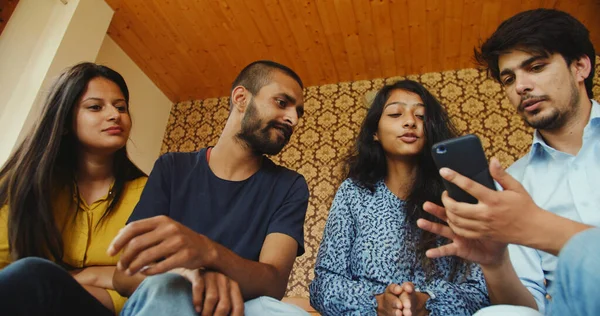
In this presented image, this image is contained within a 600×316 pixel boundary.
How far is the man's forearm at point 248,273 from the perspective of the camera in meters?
0.70

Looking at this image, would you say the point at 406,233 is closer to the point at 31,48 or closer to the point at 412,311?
the point at 412,311

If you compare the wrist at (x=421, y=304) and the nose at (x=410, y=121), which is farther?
the nose at (x=410, y=121)

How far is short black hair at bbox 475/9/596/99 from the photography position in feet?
4.17

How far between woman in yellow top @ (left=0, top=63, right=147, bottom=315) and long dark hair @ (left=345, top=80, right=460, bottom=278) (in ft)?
2.68

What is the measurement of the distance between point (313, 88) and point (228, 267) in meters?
2.93

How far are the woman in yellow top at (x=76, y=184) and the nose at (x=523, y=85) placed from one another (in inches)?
48.8

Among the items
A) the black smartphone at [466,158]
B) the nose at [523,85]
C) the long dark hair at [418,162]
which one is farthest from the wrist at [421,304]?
the nose at [523,85]

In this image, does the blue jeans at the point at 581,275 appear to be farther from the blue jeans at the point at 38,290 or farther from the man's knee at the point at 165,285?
the blue jeans at the point at 38,290

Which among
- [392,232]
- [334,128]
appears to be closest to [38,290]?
[392,232]

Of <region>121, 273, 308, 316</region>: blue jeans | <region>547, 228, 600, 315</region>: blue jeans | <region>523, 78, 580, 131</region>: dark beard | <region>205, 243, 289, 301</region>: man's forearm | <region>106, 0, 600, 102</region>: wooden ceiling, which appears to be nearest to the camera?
<region>547, 228, 600, 315</region>: blue jeans

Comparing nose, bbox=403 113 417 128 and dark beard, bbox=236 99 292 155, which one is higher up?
nose, bbox=403 113 417 128

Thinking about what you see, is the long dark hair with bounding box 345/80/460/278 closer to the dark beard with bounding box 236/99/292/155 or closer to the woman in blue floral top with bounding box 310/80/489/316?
the woman in blue floral top with bounding box 310/80/489/316

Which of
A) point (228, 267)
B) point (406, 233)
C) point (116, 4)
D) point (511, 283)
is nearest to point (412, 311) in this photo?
point (511, 283)

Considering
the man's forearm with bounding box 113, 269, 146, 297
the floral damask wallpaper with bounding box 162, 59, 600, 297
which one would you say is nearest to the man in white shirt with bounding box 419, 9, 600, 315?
the man's forearm with bounding box 113, 269, 146, 297
